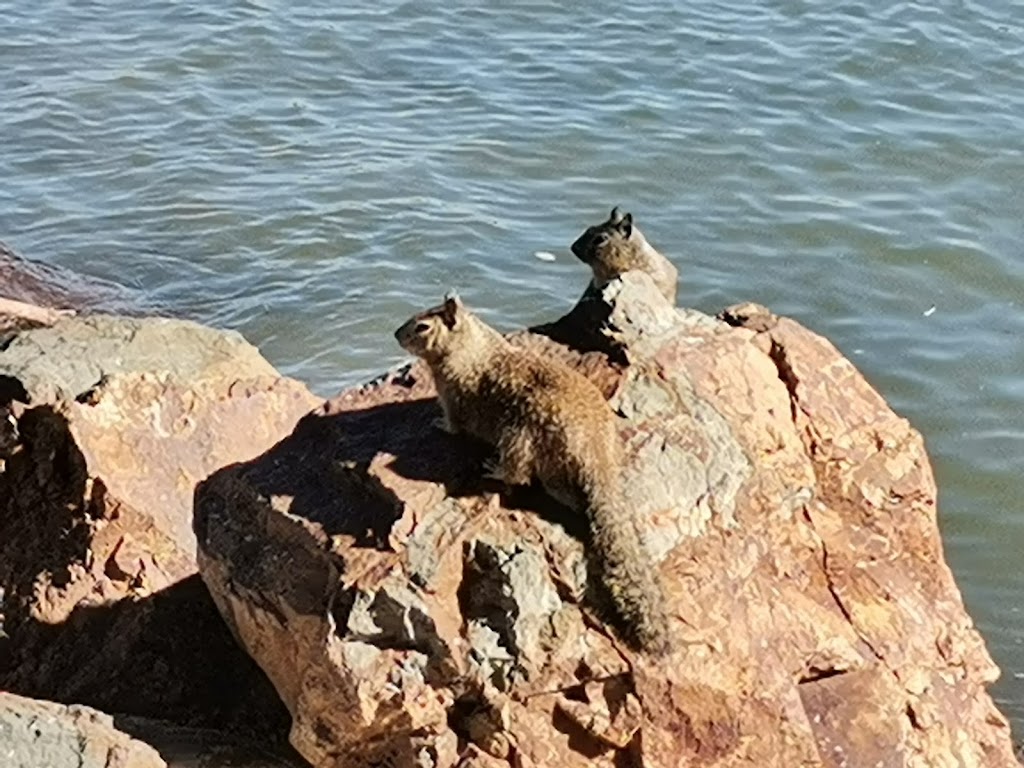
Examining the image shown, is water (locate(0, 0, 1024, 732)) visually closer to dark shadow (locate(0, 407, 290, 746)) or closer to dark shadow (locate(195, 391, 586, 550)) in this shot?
dark shadow (locate(0, 407, 290, 746))

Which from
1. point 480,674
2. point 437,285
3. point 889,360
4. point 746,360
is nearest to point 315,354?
point 437,285

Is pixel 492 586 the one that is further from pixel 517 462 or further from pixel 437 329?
pixel 437 329

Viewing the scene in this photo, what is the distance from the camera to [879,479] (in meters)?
5.75

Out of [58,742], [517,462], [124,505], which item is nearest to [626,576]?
[517,462]

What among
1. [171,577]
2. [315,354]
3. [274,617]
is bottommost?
[315,354]

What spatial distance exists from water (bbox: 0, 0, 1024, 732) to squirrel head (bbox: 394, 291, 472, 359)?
399 cm

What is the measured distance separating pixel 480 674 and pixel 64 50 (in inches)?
536

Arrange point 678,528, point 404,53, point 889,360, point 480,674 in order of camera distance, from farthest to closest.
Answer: point 404,53 → point 889,360 → point 678,528 → point 480,674

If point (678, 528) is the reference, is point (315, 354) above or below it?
below

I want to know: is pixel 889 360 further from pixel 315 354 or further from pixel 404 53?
pixel 404 53

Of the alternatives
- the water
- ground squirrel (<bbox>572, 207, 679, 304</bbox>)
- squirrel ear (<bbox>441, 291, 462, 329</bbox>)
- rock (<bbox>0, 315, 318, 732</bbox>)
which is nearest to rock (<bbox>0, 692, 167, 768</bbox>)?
rock (<bbox>0, 315, 318, 732</bbox>)

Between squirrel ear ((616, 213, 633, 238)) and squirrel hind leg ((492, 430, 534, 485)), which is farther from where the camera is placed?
squirrel ear ((616, 213, 633, 238))

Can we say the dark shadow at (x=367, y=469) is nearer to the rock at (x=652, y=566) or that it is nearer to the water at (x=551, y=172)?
the rock at (x=652, y=566)

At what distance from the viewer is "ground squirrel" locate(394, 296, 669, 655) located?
187 inches
